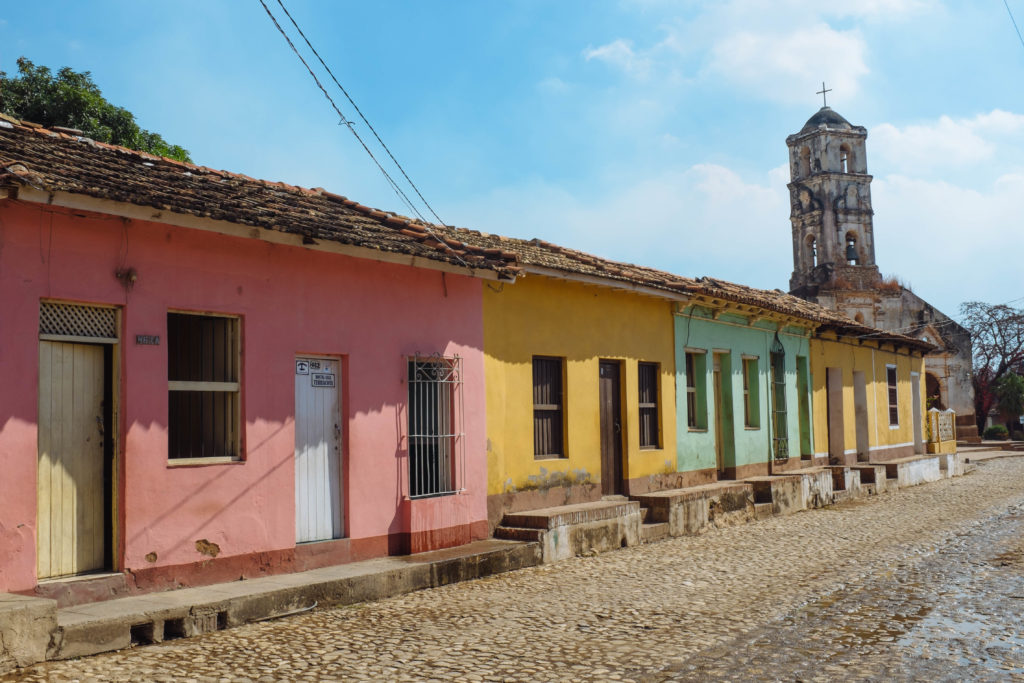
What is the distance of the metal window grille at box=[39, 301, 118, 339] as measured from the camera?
21.9 feet

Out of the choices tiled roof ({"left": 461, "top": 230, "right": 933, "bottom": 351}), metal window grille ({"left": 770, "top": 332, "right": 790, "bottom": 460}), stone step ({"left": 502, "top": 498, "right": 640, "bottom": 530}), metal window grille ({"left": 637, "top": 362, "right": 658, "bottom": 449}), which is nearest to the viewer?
stone step ({"left": 502, "top": 498, "right": 640, "bottom": 530})

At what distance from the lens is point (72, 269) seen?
22.1 feet

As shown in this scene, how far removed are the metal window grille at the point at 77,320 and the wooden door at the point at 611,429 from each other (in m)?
7.27

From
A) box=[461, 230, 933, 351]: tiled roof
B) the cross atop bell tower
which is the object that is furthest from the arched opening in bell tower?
box=[461, 230, 933, 351]: tiled roof

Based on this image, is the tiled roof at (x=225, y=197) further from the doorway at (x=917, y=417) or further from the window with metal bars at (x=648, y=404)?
the doorway at (x=917, y=417)

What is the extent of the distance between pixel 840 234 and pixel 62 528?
41.9 metres

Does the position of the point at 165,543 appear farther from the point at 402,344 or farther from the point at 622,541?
the point at 622,541

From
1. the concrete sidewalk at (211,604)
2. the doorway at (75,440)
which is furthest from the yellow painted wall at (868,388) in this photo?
the doorway at (75,440)

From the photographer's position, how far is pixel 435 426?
995 centimetres

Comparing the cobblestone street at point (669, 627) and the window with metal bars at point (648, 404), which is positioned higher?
the window with metal bars at point (648, 404)

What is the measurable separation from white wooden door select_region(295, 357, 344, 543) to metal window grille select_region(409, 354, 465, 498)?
39.2 inches

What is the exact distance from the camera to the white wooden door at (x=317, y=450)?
8.50 metres

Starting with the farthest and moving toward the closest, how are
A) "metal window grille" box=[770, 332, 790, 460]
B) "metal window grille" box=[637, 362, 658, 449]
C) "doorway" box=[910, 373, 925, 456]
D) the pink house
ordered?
1. "doorway" box=[910, 373, 925, 456]
2. "metal window grille" box=[770, 332, 790, 460]
3. "metal window grille" box=[637, 362, 658, 449]
4. the pink house

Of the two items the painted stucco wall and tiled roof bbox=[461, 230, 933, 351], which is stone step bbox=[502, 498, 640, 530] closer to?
tiled roof bbox=[461, 230, 933, 351]
